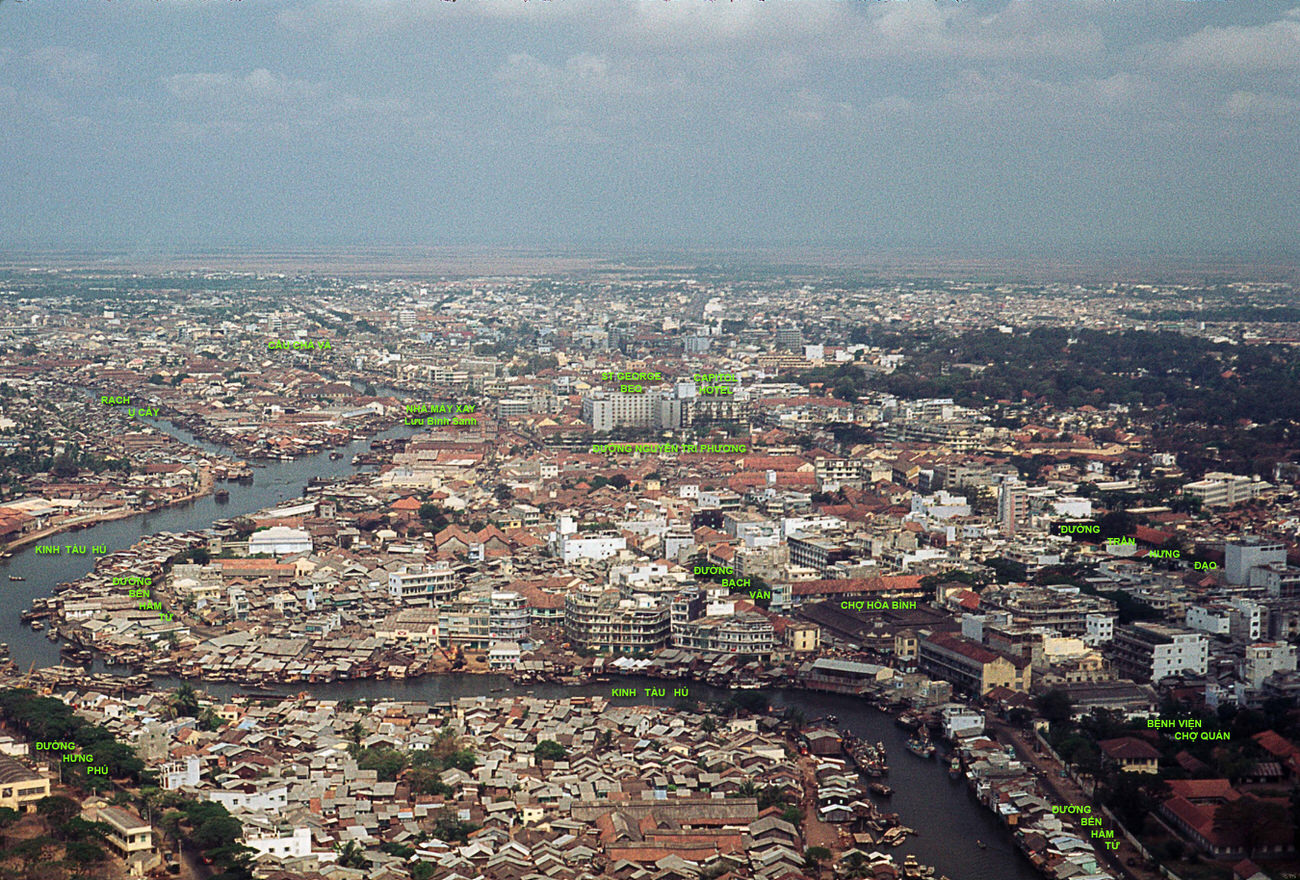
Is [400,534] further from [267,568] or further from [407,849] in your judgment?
[407,849]

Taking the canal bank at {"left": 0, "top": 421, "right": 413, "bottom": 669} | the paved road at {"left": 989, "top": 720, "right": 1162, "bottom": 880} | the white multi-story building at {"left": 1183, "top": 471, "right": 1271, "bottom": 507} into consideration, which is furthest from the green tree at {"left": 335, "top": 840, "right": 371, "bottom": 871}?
the white multi-story building at {"left": 1183, "top": 471, "right": 1271, "bottom": 507}

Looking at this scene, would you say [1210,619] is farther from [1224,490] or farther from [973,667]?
[1224,490]

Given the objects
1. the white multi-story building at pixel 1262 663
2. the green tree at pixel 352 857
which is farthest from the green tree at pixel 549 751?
the white multi-story building at pixel 1262 663

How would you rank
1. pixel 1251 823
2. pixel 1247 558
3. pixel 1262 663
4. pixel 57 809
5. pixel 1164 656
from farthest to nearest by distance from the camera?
pixel 1247 558
pixel 1164 656
pixel 1262 663
pixel 57 809
pixel 1251 823

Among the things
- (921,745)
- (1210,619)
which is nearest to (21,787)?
(921,745)

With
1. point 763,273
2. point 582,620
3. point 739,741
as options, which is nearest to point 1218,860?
point 739,741

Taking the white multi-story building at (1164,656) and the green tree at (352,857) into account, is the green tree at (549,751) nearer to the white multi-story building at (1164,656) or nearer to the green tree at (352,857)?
the green tree at (352,857)

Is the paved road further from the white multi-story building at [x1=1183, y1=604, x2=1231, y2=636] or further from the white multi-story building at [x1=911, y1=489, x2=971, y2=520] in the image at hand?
the white multi-story building at [x1=911, y1=489, x2=971, y2=520]
